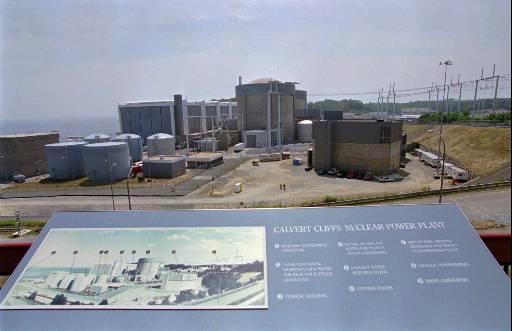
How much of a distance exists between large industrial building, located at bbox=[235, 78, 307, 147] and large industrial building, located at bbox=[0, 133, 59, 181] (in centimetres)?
2114

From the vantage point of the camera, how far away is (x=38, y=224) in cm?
1302

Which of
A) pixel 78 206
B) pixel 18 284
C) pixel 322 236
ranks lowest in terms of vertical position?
pixel 78 206

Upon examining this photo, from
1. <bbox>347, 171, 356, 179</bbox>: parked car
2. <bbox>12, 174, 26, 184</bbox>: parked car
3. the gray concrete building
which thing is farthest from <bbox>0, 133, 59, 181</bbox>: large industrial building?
<bbox>347, 171, 356, 179</bbox>: parked car

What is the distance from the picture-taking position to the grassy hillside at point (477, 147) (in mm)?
17281

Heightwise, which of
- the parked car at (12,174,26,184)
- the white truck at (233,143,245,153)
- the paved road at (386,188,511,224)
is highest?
the paved road at (386,188,511,224)

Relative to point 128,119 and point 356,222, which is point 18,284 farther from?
point 128,119

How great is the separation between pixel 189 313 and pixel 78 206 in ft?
49.8

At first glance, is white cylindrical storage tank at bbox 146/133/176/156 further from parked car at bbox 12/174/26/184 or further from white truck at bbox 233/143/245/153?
parked car at bbox 12/174/26/184

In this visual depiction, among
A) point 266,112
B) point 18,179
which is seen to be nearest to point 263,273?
point 18,179

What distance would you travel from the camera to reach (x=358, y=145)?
870 inches

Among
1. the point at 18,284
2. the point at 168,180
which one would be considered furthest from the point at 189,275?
the point at 168,180

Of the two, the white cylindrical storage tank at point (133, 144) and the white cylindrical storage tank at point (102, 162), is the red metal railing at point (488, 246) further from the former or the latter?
the white cylindrical storage tank at point (133, 144)

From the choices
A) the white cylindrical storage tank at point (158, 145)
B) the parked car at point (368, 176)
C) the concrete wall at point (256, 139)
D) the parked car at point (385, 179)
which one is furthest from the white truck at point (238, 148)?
the parked car at point (385, 179)

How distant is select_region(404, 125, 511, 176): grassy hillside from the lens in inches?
680
